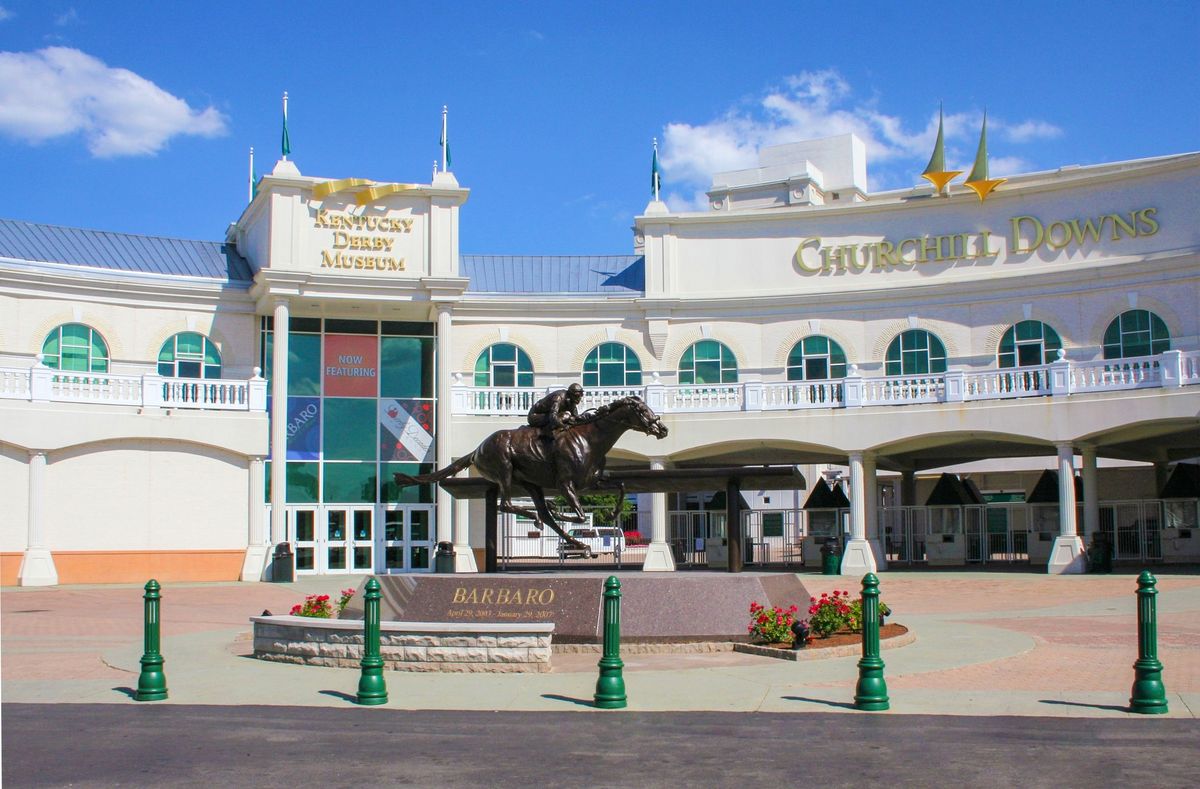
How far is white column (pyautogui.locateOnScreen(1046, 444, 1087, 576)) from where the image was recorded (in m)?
30.6

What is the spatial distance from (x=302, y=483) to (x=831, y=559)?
1535 centimetres

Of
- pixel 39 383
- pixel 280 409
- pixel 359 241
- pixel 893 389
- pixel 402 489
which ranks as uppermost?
pixel 359 241

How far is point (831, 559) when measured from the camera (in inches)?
1287

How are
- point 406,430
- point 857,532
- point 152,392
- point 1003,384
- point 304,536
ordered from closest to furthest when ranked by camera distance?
point 1003,384 → point 152,392 → point 857,532 → point 304,536 → point 406,430

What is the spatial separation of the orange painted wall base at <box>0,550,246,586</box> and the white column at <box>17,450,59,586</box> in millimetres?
321

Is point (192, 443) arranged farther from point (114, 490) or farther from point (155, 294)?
point (155, 294)

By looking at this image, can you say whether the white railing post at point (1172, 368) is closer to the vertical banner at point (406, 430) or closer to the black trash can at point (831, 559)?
the black trash can at point (831, 559)

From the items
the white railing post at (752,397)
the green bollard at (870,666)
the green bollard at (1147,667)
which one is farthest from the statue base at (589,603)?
the white railing post at (752,397)

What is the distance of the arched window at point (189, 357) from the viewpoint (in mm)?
36188

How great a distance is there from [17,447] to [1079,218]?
28993mm

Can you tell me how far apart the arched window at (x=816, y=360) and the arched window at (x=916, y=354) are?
151cm

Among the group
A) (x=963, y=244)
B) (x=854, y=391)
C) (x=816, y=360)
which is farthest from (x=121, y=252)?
(x=963, y=244)

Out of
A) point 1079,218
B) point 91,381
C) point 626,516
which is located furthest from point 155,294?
point 626,516

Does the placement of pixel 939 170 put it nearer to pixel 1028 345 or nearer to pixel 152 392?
pixel 1028 345
